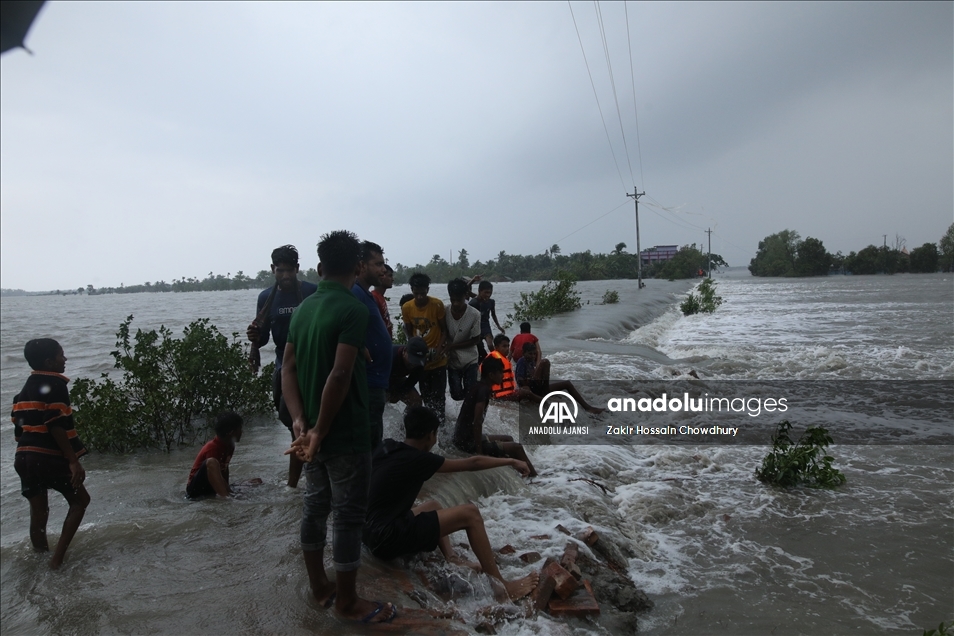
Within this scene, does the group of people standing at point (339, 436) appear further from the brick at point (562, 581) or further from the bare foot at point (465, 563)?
the brick at point (562, 581)

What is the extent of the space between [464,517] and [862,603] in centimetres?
285

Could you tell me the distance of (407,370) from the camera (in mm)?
6035

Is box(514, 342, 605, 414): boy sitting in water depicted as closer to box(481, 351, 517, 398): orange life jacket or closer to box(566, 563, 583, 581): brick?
box(481, 351, 517, 398): orange life jacket

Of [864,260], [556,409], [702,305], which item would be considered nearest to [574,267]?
[864,260]

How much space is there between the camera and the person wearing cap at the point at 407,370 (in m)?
5.75

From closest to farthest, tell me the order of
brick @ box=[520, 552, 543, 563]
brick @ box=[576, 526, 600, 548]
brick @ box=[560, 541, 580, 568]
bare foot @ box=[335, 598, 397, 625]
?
bare foot @ box=[335, 598, 397, 625]
brick @ box=[560, 541, 580, 568]
brick @ box=[520, 552, 543, 563]
brick @ box=[576, 526, 600, 548]

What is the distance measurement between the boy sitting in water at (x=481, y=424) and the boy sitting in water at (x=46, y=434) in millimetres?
3367

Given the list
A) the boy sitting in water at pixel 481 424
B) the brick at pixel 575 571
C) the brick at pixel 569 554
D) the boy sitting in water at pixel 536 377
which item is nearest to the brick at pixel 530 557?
the brick at pixel 569 554

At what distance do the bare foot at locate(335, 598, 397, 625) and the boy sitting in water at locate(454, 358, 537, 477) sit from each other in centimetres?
292

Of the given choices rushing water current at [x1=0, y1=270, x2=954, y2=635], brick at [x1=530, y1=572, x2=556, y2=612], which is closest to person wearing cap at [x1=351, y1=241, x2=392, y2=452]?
rushing water current at [x1=0, y1=270, x2=954, y2=635]

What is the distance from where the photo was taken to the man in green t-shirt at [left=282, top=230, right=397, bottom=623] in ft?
9.87

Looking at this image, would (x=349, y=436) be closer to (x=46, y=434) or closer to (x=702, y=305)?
(x=46, y=434)

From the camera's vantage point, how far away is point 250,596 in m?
3.60

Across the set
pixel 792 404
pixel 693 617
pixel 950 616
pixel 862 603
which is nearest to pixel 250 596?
pixel 693 617
